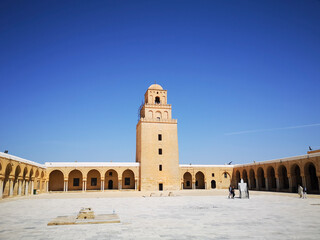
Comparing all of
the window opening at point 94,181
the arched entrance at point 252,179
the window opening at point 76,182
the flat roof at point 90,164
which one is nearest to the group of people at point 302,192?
the arched entrance at point 252,179

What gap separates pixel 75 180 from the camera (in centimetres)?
3466

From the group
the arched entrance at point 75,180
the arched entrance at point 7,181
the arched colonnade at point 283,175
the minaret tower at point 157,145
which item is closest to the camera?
the arched entrance at point 7,181

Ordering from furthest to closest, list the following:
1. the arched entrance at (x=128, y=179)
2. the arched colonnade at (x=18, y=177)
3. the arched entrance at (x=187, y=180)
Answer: the arched entrance at (x=187, y=180), the arched entrance at (x=128, y=179), the arched colonnade at (x=18, y=177)

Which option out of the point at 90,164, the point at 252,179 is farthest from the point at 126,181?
the point at 252,179

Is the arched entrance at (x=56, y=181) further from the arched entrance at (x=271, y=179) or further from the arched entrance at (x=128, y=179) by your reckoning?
the arched entrance at (x=271, y=179)

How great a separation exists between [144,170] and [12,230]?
26.8 meters

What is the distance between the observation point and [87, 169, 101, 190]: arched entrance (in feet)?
114

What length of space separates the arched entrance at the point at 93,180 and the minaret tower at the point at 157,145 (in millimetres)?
5734

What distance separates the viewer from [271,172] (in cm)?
3266

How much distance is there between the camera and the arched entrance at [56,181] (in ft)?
111

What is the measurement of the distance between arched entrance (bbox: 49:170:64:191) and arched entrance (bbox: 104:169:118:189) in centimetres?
551

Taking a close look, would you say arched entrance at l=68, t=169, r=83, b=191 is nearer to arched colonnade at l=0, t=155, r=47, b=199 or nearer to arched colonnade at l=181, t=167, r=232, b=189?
arched colonnade at l=0, t=155, r=47, b=199

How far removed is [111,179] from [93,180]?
2306mm

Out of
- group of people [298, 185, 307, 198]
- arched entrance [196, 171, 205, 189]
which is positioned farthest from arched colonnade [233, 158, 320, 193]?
group of people [298, 185, 307, 198]
